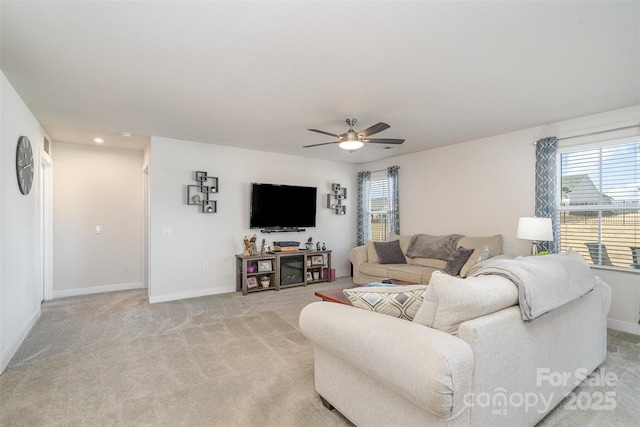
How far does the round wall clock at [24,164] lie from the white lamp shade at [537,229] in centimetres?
531

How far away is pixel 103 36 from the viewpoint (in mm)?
2107

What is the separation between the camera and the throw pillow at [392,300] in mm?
1682

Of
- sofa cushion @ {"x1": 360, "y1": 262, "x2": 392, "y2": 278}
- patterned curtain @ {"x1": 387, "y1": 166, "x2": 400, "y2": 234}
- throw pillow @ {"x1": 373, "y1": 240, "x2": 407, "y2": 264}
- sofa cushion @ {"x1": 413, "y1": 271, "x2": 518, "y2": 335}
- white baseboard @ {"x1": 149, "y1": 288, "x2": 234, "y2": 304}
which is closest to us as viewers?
sofa cushion @ {"x1": 413, "y1": 271, "x2": 518, "y2": 335}

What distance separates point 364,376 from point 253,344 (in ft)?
5.64

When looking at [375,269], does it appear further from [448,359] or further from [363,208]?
[448,359]

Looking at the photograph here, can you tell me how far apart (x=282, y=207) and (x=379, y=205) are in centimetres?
210

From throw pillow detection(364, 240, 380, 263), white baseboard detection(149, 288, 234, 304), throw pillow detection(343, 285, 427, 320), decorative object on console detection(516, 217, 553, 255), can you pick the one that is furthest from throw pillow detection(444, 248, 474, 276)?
white baseboard detection(149, 288, 234, 304)

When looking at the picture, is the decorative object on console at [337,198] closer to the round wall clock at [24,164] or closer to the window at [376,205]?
the window at [376,205]

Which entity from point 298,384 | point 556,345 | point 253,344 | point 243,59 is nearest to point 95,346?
point 253,344

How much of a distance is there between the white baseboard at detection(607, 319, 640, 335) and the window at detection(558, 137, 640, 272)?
61 centimetres

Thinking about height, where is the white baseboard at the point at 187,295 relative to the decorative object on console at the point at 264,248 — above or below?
below

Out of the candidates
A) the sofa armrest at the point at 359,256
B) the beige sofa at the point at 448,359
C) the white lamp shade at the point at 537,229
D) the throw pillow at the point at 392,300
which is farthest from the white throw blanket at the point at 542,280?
the sofa armrest at the point at 359,256

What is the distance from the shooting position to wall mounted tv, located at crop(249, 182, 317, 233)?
547 cm

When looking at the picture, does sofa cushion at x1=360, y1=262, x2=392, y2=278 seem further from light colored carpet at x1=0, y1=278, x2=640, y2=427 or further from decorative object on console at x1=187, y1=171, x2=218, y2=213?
decorative object on console at x1=187, y1=171, x2=218, y2=213
